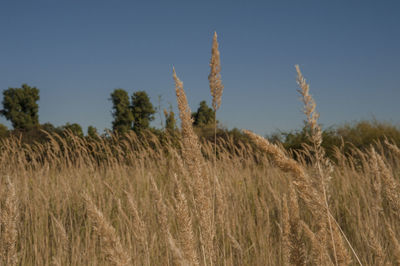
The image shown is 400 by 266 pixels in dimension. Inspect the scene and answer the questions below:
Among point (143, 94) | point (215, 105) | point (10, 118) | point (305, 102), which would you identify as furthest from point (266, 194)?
point (10, 118)

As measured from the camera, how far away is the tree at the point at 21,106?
42.3 m

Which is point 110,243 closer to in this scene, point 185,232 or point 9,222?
point 185,232

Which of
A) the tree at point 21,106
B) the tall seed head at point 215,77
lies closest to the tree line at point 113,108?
the tree at point 21,106

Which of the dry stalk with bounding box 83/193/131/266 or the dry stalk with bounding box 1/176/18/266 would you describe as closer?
the dry stalk with bounding box 83/193/131/266

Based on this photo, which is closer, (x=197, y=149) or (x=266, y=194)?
(x=197, y=149)

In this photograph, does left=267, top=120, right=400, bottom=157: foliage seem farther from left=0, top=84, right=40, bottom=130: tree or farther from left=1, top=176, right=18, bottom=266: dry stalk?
left=0, top=84, right=40, bottom=130: tree

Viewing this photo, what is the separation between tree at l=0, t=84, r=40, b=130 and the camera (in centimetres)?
4228

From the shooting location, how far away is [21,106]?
43688 mm

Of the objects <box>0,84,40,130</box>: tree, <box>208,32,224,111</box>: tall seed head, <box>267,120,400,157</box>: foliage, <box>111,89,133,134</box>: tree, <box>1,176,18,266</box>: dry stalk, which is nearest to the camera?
<box>1,176,18,266</box>: dry stalk

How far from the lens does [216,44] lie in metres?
1.40

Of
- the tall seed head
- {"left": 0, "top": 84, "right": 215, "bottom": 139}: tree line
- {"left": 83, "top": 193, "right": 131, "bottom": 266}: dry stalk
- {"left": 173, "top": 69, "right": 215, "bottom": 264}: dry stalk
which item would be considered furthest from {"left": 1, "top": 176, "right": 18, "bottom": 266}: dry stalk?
{"left": 0, "top": 84, "right": 215, "bottom": 139}: tree line

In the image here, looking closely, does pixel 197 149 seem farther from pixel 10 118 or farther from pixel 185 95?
pixel 10 118

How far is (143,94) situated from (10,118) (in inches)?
777

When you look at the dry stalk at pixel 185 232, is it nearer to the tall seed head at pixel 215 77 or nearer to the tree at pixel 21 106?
the tall seed head at pixel 215 77
